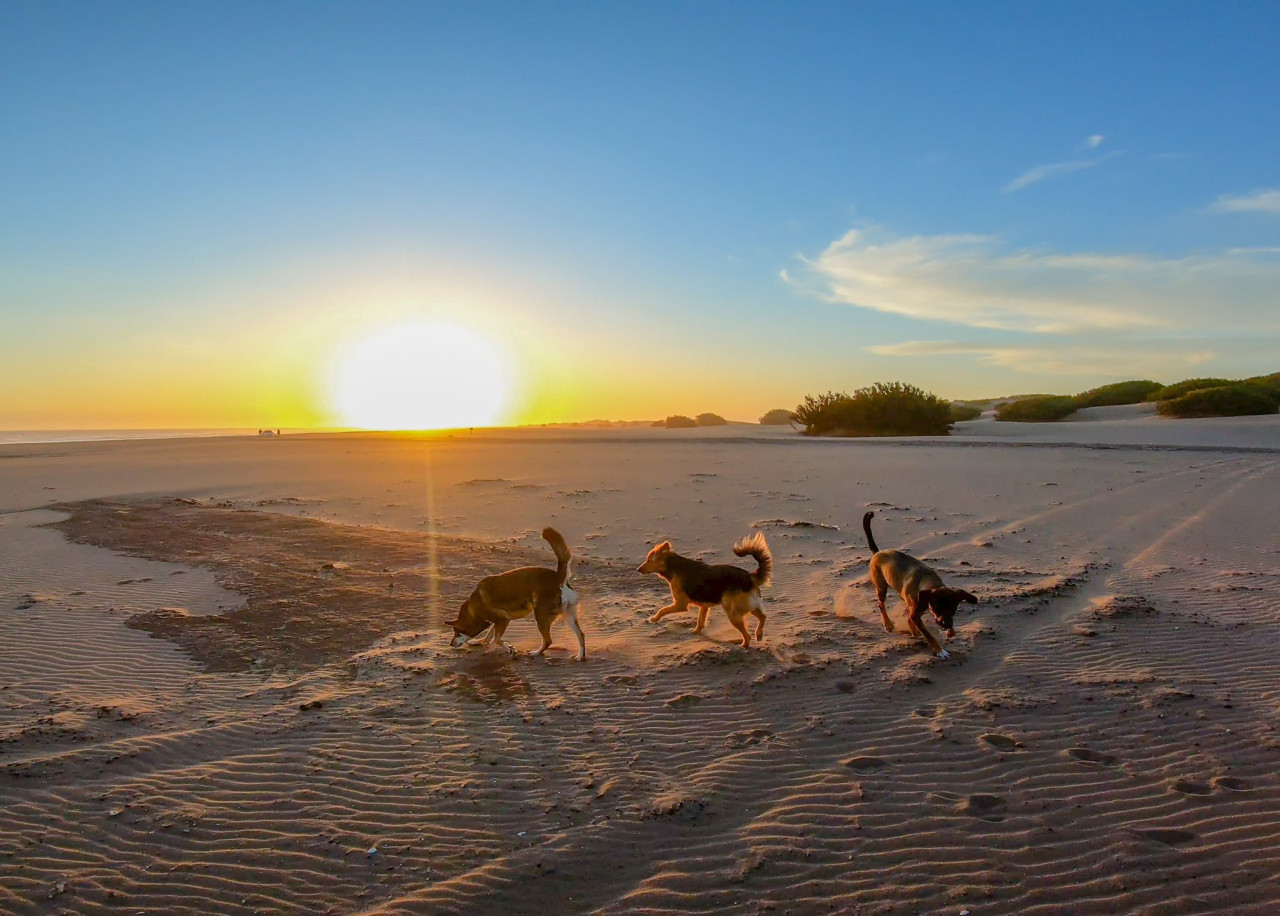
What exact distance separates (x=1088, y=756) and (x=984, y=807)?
1151 millimetres

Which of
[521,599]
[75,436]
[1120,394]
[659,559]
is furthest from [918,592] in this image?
[75,436]

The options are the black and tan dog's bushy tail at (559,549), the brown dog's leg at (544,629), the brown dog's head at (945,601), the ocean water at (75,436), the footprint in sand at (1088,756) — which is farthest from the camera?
the ocean water at (75,436)

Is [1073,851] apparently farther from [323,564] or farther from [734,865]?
[323,564]

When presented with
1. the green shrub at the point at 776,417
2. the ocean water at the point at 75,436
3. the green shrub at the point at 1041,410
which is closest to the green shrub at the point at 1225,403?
the green shrub at the point at 1041,410

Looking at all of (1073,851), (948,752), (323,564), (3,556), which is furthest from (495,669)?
(3,556)

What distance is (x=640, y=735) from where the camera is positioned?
6.21m

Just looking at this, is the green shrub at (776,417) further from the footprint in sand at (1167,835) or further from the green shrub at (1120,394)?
the footprint in sand at (1167,835)

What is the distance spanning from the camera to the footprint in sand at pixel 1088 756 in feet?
17.9

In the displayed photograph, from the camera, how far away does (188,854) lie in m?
4.63

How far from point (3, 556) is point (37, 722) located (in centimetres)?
919

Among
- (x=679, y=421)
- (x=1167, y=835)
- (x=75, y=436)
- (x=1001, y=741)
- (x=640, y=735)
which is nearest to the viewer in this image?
(x=1167, y=835)

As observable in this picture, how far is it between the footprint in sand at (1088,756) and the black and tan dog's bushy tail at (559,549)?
4.42 metres

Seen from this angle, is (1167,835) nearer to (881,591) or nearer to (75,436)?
(881,591)

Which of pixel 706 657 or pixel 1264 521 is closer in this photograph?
pixel 706 657
